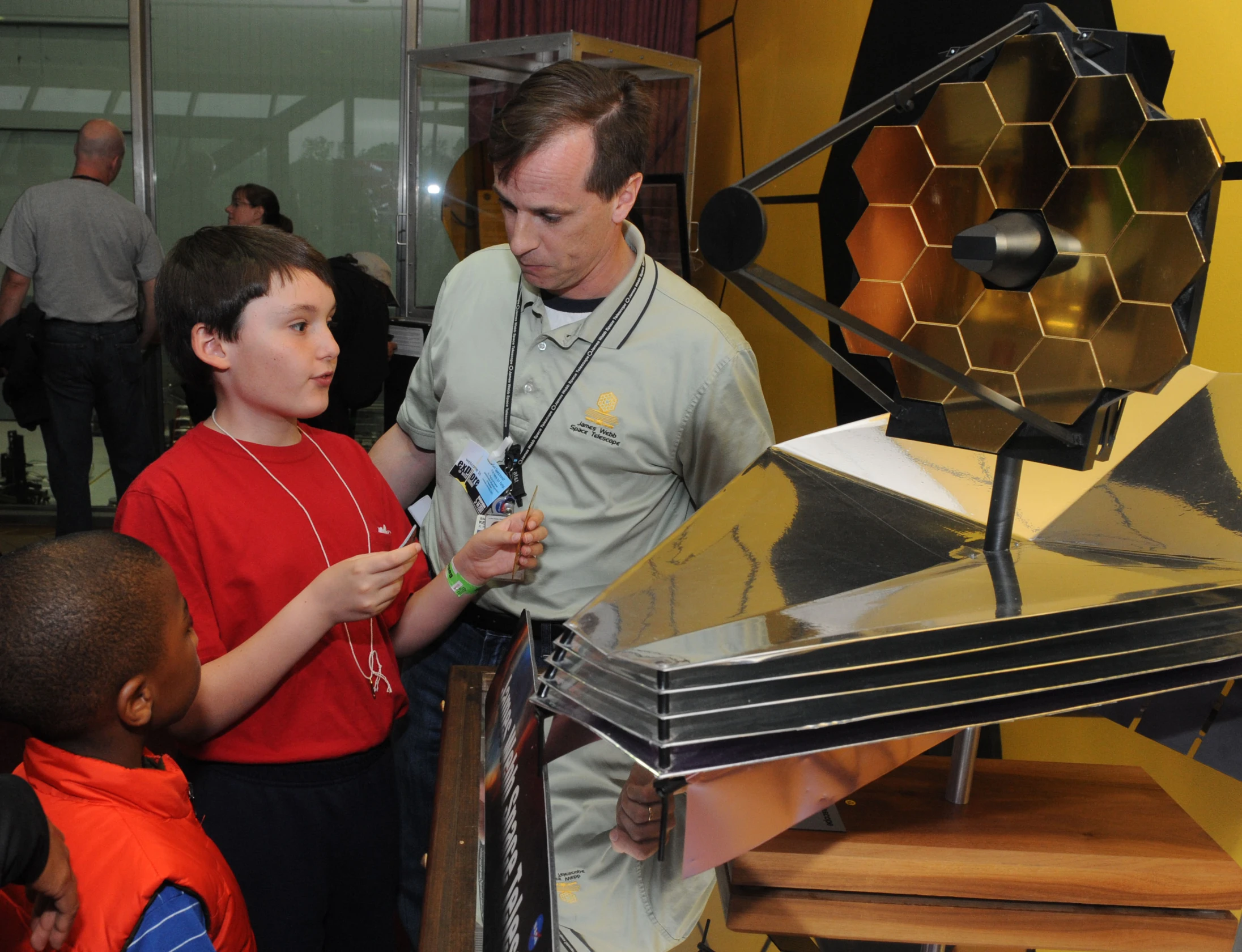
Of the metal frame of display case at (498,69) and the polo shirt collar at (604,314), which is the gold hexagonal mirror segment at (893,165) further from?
the metal frame of display case at (498,69)

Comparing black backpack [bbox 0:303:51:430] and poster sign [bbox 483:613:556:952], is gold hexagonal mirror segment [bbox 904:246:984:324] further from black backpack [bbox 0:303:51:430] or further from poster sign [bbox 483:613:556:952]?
black backpack [bbox 0:303:51:430]

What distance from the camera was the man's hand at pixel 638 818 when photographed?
0.67m

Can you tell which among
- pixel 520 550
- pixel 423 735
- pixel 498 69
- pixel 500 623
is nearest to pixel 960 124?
pixel 520 550

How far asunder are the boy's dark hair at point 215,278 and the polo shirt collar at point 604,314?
0.34 m

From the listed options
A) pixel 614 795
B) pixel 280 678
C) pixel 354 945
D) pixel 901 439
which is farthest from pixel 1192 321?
pixel 354 945

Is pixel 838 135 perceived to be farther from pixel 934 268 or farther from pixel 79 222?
pixel 79 222

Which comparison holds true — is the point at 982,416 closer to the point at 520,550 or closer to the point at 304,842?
the point at 520,550

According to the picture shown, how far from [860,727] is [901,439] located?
35 centimetres

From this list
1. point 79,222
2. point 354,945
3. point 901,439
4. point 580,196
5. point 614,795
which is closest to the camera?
point 614,795

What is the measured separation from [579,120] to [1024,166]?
0.90m

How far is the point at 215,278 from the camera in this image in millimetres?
1305

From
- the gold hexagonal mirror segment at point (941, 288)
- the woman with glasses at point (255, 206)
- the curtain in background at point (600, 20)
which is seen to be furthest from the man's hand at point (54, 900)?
the curtain in background at point (600, 20)

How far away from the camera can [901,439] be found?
866 millimetres

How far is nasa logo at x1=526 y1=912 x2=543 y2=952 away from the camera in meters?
0.58
